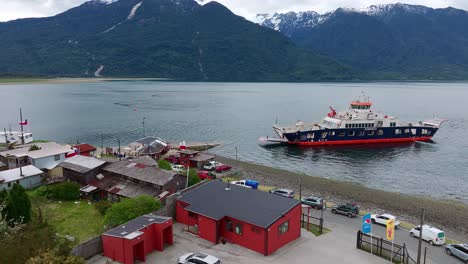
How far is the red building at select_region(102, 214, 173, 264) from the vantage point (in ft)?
81.5

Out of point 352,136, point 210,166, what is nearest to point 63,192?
point 210,166

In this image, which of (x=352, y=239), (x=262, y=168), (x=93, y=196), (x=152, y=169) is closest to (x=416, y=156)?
(x=262, y=168)

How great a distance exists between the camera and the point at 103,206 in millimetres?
35719

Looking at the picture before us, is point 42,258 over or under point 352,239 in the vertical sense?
over

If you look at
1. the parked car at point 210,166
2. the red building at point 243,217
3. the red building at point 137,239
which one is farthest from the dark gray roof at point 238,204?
the parked car at point 210,166

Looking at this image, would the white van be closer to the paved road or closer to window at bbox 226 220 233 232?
the paved road

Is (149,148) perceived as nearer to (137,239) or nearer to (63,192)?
(63,192)

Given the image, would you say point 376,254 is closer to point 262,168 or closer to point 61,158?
point 262,168

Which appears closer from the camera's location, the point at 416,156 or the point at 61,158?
the point at 61,158

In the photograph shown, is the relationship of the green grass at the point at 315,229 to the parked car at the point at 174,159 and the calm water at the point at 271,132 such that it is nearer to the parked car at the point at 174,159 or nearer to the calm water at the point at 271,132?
the calm water at the point at 271,132

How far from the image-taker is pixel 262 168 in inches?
2477

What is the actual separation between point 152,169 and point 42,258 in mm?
20163

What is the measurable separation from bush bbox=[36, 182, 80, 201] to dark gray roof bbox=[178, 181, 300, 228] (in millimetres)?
14670

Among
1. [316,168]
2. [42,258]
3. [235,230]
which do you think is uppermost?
[42,258]
